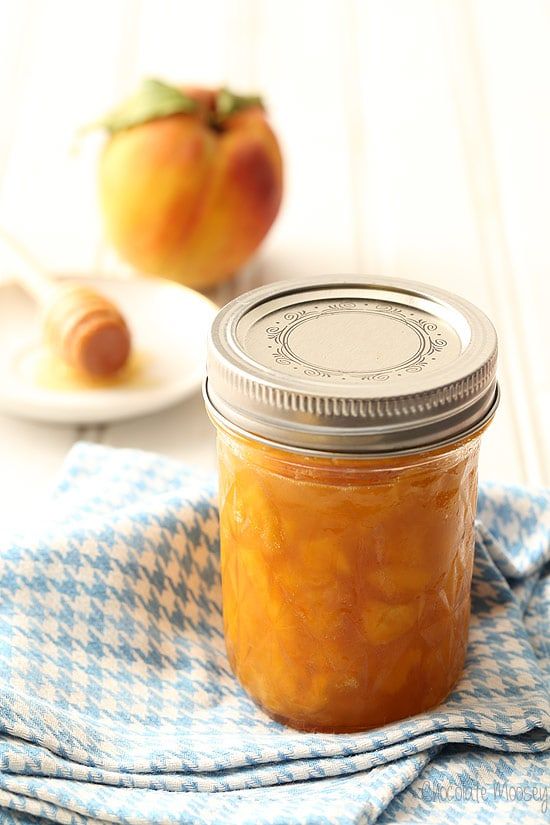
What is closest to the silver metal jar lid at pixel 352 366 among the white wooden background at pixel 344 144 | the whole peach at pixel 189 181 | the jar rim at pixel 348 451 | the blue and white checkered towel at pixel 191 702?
the jar rim at pixel 348 451

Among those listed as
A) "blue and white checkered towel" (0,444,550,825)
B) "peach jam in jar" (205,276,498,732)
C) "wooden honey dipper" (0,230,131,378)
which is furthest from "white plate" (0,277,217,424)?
"peach jam in jar" (205,276,498,732)

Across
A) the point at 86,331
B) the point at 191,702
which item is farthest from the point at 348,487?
the point at 86,331

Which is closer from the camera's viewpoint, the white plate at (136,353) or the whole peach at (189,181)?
the white plate at (136,353)

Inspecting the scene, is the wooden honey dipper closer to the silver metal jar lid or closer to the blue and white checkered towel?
the blue and white checkered towel

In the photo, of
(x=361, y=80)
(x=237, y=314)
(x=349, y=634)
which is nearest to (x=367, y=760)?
(x=349, y=634)

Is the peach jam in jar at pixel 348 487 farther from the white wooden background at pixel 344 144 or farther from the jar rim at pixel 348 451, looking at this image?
the white wooden background at pixel 344 144
